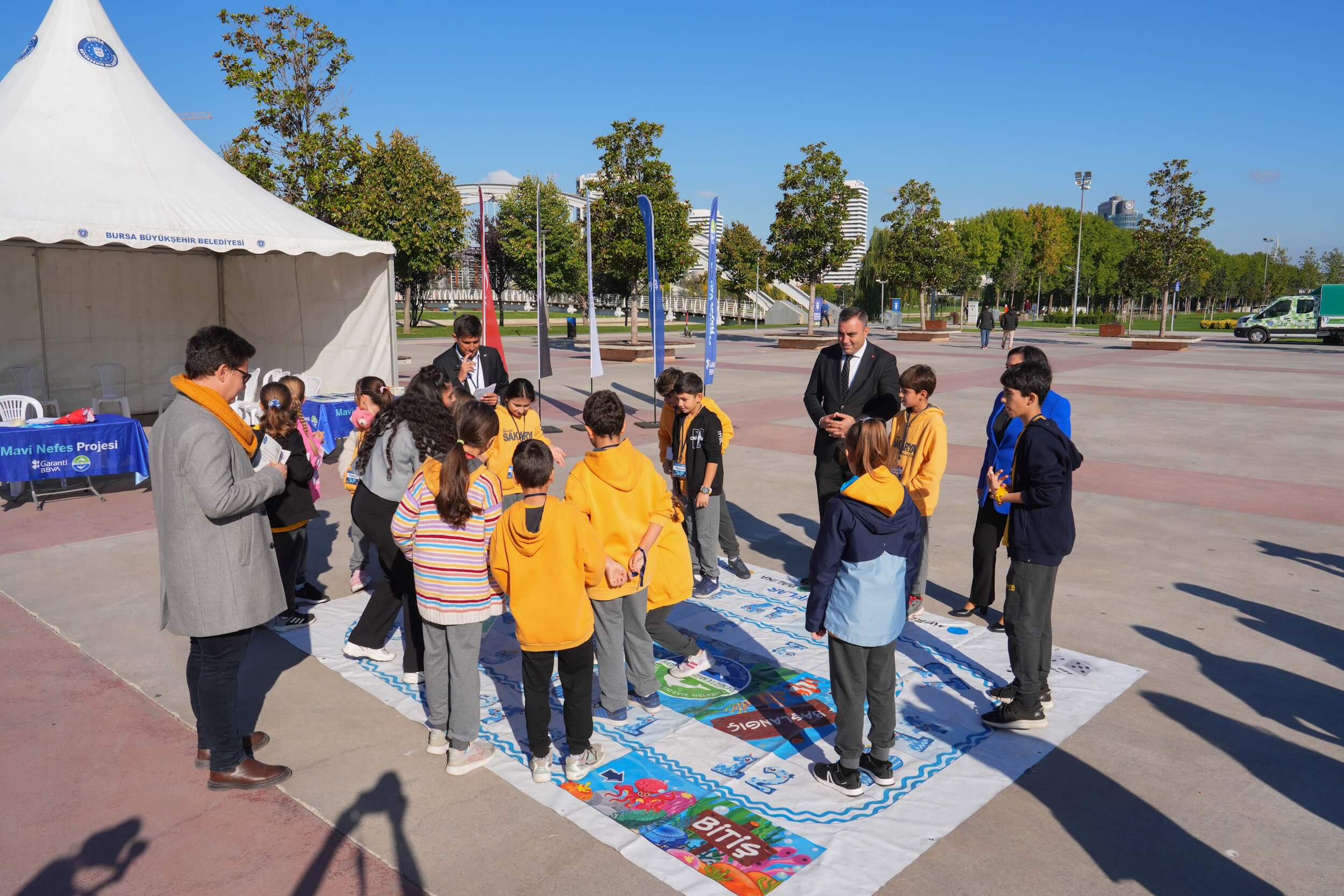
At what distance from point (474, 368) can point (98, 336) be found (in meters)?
10.5

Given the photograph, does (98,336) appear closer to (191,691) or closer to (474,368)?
(474,368)

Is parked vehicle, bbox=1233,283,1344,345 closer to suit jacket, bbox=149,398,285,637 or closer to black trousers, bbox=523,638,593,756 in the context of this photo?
black trousers, bbox=523,638,593,756

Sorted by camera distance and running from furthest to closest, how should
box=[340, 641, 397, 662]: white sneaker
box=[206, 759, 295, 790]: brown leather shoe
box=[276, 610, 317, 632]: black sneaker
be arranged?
box=[276, 610, 317, 632]: black sneaker < box=[340, 641, 397, 662]: white sneaker < box=[206, 759, 295, 790]: brown leather shoe

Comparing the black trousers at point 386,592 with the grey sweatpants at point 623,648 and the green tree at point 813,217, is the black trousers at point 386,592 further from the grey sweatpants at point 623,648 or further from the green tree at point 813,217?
the green tree at point 813,217

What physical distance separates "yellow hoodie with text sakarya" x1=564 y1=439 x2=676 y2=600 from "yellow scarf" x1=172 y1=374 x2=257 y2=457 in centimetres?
144

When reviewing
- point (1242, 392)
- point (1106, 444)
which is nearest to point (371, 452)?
point (1106, 444)

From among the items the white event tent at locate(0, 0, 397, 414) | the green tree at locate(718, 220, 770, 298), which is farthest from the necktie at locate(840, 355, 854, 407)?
the green tree at locate(718, 220, 770, 298)

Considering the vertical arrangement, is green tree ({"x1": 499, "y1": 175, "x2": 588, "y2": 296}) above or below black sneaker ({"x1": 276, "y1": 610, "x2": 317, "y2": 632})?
above

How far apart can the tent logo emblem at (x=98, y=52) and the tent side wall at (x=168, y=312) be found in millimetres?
2777

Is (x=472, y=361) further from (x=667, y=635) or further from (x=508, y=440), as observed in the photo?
(x=667, y=635)

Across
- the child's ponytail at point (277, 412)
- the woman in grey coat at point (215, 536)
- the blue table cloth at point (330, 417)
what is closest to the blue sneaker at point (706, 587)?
the child's ponytail at point (277, 412)

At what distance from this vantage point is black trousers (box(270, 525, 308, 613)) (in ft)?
18.2

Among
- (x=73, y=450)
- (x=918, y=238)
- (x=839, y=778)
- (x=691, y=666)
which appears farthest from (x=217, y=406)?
(x=918, y=238)

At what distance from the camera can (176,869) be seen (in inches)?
128
